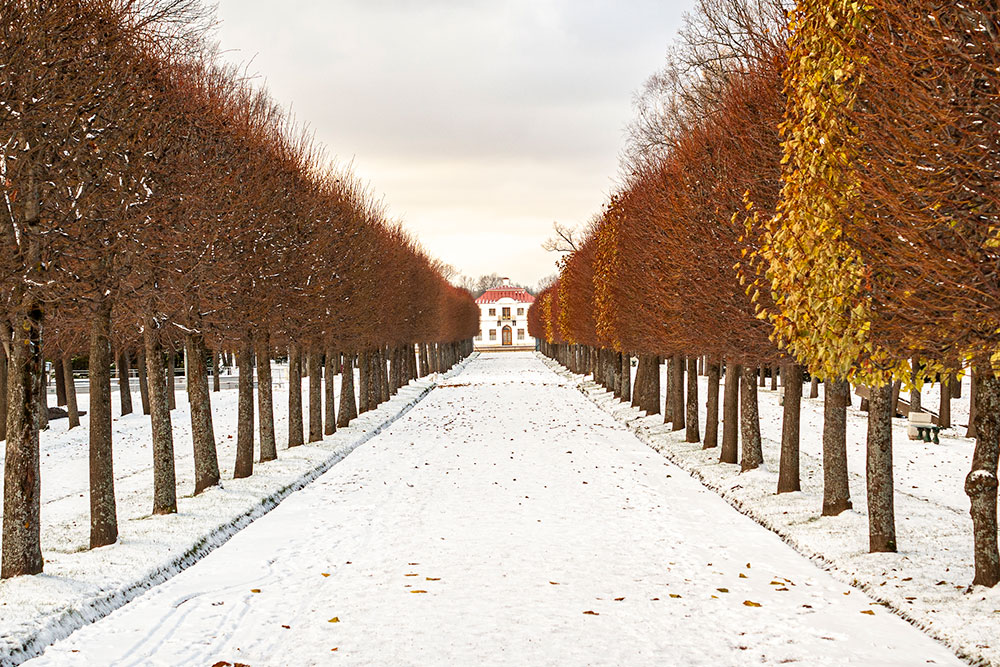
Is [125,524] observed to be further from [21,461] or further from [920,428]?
[920,428]

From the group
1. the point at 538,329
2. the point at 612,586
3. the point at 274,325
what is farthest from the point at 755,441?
the point at 538,329

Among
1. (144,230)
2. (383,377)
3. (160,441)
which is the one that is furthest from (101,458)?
Result: (383,377)

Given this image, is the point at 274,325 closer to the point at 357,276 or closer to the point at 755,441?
the point at 357,276

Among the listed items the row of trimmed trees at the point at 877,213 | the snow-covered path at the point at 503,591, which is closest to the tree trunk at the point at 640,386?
the snow-covered path at the point at 503,591

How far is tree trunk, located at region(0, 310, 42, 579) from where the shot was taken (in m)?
11.0

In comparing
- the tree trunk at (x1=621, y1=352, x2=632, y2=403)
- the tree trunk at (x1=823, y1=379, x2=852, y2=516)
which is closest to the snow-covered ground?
the tree trunk at (x1=823, y1=379, x2=852, y2=516)

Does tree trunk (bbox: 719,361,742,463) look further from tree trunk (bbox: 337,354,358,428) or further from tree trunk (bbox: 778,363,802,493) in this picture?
tree trunk (bbox: 337,354,358,428)

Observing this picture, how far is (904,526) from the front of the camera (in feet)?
45.1

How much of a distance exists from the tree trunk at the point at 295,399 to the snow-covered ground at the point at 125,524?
520 millimetres

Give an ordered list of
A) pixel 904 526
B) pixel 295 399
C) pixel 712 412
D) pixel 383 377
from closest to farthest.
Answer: pixel 904 526
pixel 712 412
pixel 295 399
pixel 383 377

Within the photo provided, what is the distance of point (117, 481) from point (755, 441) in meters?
14.9

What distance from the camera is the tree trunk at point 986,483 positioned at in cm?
988

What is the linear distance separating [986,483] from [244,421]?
588 inches

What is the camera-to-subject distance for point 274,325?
21859mm
